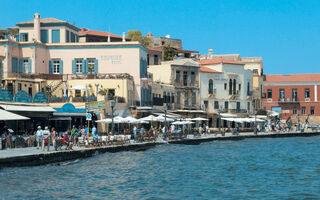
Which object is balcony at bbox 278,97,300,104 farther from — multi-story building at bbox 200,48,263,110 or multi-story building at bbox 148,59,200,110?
multi-story building at bbox 148,59,200,110

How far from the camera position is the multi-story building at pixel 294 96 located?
308 feet

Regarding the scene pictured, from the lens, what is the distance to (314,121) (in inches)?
3664

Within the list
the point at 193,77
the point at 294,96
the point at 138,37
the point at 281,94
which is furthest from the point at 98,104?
the point at 294,96

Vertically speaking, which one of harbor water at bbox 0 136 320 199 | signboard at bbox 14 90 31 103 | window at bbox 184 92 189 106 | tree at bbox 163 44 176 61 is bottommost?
harbor water at bbox 0 136 320 199

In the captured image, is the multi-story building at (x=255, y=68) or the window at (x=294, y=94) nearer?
the multi-story building at (x=255, y=68)

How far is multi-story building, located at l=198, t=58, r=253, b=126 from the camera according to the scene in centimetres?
7638

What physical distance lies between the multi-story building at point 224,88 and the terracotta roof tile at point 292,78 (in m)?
15.3

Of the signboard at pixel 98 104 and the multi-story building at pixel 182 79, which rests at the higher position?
the multi-story building at pixel 182 79

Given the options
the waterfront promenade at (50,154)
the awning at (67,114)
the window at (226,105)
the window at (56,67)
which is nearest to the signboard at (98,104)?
the awning at (67,114)

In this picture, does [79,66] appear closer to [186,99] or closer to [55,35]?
[55,35]

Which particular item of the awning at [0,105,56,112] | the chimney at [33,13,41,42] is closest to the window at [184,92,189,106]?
the chimney at [33,13,41,42]

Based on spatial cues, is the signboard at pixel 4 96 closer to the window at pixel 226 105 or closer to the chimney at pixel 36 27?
the chimney at pixel 36 27

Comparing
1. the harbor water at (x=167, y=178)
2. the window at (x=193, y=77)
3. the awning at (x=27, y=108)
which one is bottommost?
the harbor water at (x=167, y=178)

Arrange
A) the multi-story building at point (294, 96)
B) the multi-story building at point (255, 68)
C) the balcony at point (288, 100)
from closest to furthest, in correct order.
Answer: the multi-story building at point (255, 68) < the multi-story building at point (294, 96) < the balcony at point (288, 100)
